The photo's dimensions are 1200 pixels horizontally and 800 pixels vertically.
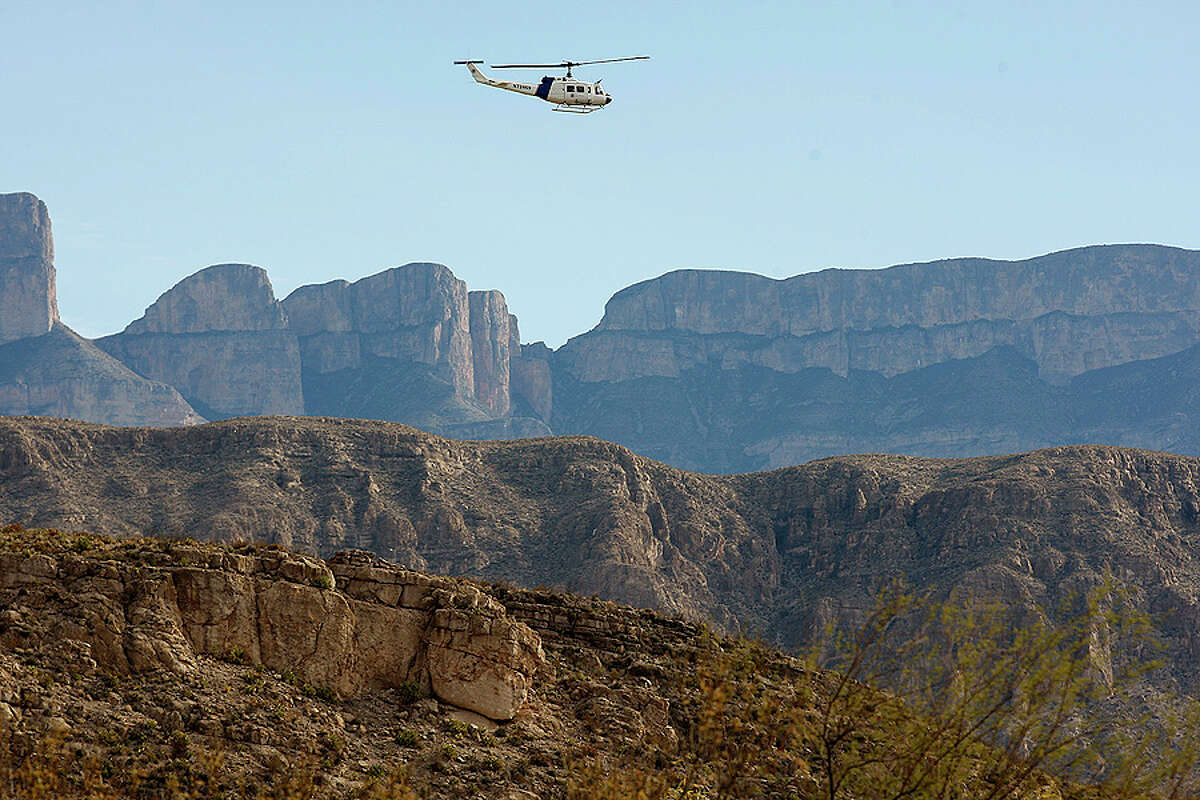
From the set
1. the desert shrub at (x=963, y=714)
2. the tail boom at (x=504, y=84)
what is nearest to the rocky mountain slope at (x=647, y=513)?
the tail boom at (x=504, y=84)

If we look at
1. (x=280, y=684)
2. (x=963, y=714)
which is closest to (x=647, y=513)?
(x=280, y=684)

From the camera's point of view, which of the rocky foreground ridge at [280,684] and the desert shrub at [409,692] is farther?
the desert shrub at [409,692]

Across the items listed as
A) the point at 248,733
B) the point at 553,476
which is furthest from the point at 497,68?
the point at 553,476

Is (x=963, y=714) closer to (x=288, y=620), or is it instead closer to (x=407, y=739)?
(x=407, y=739)

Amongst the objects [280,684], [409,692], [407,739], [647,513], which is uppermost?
[280,684]

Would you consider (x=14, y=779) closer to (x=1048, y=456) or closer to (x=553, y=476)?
(x=553, y=476)

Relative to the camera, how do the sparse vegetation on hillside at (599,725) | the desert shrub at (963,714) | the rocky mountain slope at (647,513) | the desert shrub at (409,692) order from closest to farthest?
1. the desert shrub at (963,714)
2. the sparse vegetation on hillside at (599,725)
3. the desert shrub at (409,692)
4. the rocky mountain slope at (647,513)

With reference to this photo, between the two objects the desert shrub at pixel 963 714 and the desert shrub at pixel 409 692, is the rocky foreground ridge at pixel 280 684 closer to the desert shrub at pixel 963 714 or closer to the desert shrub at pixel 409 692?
the desert shrub at pixel 409 692
